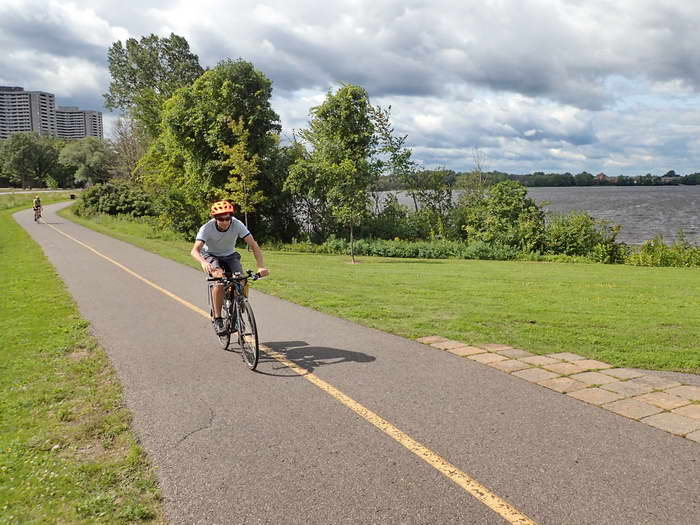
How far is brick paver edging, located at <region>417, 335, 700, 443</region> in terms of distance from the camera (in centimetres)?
465

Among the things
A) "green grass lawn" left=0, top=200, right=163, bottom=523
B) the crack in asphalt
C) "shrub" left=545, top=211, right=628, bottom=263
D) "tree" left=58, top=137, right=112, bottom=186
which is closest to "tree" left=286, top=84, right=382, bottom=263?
"shrub" left=545, top=211, right=628, bottom=263

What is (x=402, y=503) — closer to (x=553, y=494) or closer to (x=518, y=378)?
(x=553, y=494)

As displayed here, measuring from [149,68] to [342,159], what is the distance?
30.9 metres

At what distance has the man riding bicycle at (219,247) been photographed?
6691 mm

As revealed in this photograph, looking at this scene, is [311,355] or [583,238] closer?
[311,355]

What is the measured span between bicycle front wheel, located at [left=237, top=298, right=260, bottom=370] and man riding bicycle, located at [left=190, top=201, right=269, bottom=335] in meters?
0.45

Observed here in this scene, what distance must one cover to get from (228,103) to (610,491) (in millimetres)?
29587

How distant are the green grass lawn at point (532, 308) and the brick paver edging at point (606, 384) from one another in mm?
368

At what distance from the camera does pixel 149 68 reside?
4772 centimetres

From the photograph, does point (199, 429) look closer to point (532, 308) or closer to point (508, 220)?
point (532, 308)

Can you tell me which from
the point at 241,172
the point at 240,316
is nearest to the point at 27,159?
the point at 241,172

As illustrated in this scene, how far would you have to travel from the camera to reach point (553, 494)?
11.3ft

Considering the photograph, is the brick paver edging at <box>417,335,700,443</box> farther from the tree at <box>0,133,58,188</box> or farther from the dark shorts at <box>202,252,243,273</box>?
the tree at <box>0,133,58,188</box>

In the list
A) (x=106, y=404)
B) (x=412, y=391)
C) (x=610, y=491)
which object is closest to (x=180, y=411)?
(x=106, y=404)
